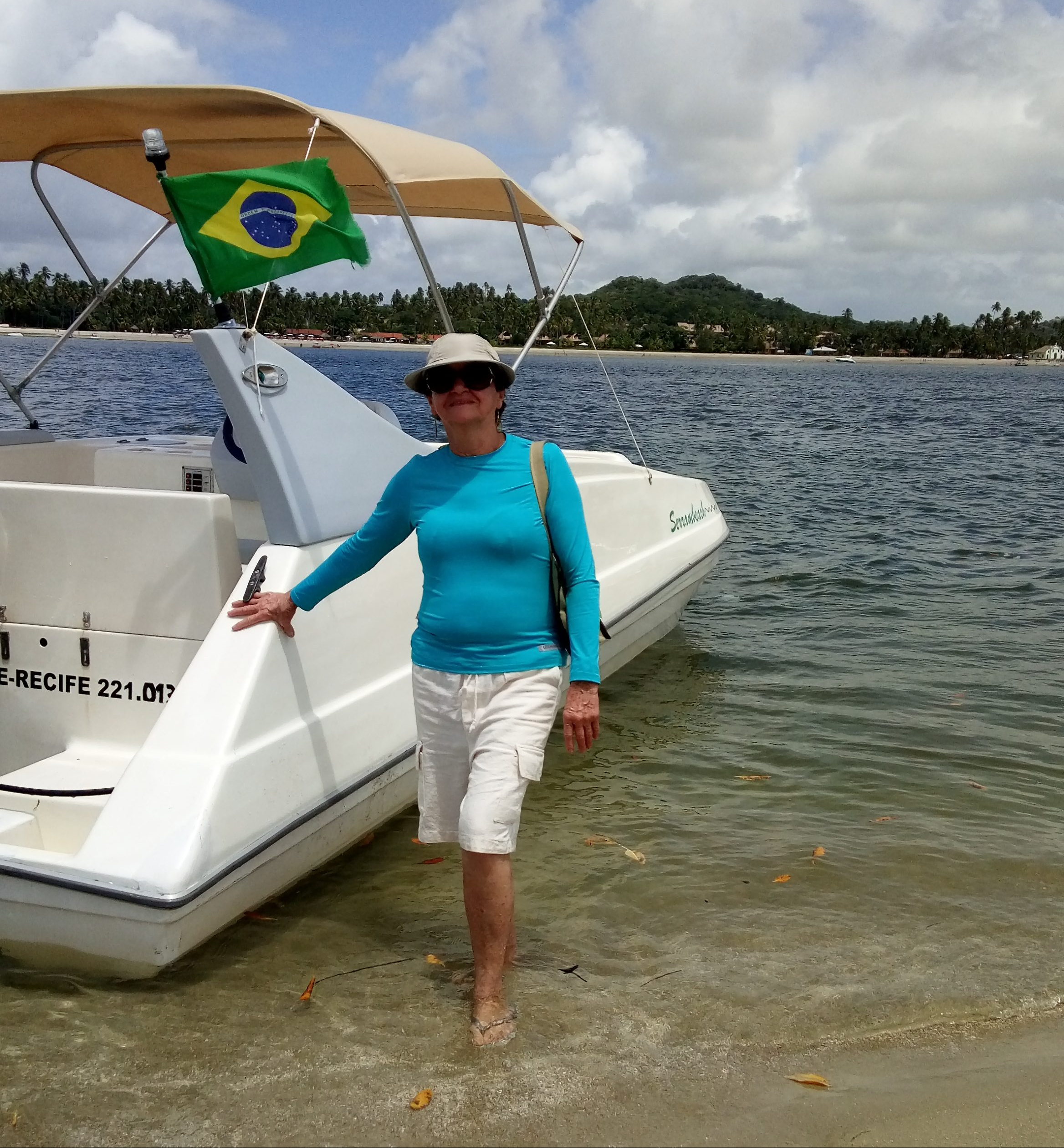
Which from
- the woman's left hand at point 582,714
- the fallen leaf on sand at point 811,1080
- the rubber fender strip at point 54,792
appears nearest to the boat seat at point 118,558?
the rubber fender strip at point 54,792

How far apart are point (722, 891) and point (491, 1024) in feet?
4.85

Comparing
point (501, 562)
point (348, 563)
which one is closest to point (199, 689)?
point (348, 563)

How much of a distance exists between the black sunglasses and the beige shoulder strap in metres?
0.23

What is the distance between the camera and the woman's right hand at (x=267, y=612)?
3.91 m

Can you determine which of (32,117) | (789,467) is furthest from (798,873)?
(789,467)

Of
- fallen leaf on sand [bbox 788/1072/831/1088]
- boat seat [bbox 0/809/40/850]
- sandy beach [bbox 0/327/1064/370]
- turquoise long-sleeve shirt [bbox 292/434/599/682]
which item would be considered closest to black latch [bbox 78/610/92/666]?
boat seat [bbox 0/809/40/850]

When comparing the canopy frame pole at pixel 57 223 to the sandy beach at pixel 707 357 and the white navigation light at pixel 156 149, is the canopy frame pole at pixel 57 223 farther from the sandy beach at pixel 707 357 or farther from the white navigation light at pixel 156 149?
the sandy beach at pixel 707 357

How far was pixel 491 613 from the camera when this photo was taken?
3275 millimetres

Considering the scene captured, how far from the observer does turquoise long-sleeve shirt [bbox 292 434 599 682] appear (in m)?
3.25

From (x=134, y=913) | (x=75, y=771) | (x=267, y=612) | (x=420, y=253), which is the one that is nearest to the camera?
(x=134, y=913)

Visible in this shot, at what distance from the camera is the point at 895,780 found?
5938 millimetres

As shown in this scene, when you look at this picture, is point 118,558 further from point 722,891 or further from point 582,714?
point 722,891

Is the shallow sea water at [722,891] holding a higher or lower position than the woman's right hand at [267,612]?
lower

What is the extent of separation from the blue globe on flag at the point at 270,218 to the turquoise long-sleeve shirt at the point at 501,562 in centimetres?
121
